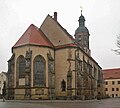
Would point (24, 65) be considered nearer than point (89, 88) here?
Yes

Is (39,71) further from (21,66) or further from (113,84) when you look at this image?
(113,84)

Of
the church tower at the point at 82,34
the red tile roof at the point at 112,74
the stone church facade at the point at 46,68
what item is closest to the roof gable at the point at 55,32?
the stone church facade at the point at 46,68

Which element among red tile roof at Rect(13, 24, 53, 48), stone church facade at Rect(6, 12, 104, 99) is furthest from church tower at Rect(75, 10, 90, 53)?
red tile roof at Rect(13, 24, 53, 48)

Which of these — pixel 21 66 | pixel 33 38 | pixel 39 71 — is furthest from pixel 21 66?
pixel 33 38

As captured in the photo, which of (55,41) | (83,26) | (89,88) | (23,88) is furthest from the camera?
(83,26)

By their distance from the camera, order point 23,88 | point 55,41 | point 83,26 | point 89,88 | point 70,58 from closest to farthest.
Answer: point 23,88 < point 70,58 < point 55,41 < point 89,88 < point 83,26

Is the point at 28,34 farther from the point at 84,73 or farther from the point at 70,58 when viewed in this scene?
the point at 84,73

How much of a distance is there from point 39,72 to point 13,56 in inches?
238

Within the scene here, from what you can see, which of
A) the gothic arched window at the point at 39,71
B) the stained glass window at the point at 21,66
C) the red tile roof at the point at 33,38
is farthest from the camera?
the red tile roof at the point at 33,38

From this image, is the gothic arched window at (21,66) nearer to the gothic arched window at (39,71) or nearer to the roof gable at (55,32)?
the gothic arched window at (39,71)

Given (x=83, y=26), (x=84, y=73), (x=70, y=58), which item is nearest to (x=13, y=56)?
(x=70, y=58)

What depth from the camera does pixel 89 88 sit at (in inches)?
2463

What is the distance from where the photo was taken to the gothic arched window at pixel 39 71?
5222 centimetres

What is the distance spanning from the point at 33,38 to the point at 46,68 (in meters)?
6.27
